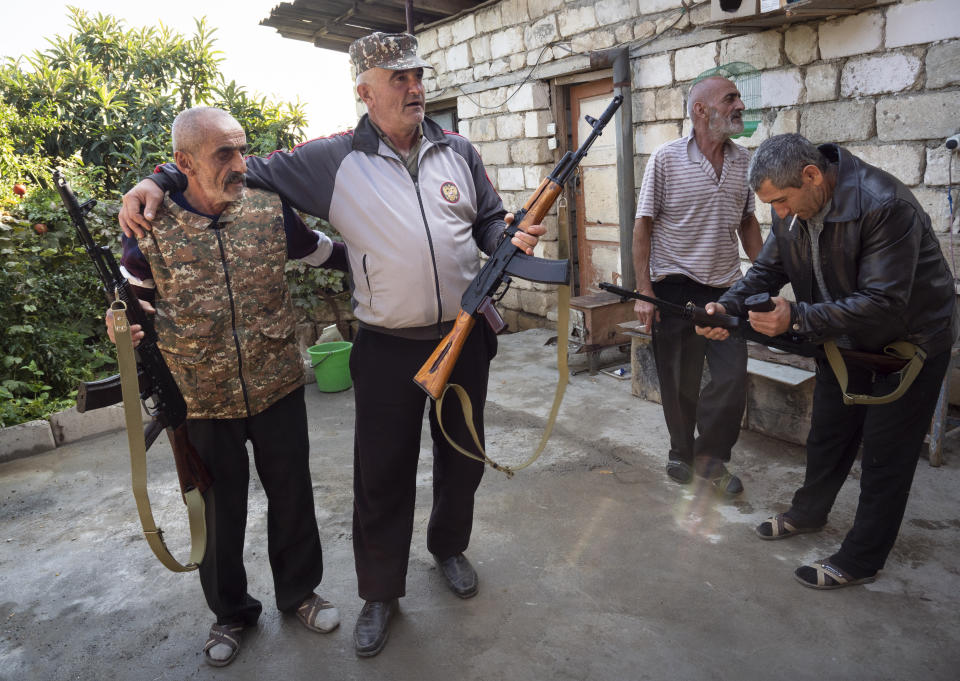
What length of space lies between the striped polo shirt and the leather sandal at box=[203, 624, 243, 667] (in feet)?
8.88

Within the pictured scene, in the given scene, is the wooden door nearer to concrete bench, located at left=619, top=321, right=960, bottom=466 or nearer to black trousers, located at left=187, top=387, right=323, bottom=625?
concrete bench, located at left=619, top=321, right=960, bottom=466

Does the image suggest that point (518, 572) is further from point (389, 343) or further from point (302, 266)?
point (302, 266)

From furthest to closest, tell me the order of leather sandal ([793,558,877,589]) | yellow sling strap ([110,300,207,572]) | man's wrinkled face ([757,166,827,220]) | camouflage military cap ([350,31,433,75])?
leather sandal ([793,558,877,589])
man's wrinkled face ([757,166,827,220])
camouflage military cap ([350,31,433,75])
yellow sling strap ([110,300,207,572])

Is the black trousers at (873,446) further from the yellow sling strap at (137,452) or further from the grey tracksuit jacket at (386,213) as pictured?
the yellow sling strap at (137,452)

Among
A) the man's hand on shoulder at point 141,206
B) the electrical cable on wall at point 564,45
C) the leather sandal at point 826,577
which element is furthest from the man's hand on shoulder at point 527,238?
the electrical cable on wall at point 564,45

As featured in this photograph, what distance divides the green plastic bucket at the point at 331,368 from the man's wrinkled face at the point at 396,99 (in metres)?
3.63

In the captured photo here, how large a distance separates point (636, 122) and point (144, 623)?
17.4 ft

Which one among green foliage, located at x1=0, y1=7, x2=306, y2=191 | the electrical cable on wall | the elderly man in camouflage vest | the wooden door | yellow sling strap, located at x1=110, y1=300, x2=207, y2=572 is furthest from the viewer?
green foliage, located at x1=0, y1=7, x2=306, y2=191

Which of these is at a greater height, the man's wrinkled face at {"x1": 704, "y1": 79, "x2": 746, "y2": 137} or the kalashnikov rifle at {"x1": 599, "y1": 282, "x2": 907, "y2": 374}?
the man's wrinkled face at {"x1": 704, "y1": 79, "x2": 746, "y2": 137}

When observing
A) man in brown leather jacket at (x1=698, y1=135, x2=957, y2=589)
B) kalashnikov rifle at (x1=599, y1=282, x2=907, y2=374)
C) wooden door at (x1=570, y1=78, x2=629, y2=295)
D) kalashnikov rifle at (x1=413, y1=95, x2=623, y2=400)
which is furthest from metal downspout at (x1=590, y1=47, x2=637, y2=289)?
kalashnikov rifle at (x1=413, y1=95, x2=623, y2=400)

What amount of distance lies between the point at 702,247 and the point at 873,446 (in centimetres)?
132

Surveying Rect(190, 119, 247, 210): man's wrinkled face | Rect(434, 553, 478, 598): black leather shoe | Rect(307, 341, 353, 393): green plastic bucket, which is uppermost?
Rect(190, 119, 247, 210): man's wrinkled face

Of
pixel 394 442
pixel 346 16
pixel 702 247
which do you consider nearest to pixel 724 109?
pixel 702 247

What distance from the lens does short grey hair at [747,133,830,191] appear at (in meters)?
2.47
